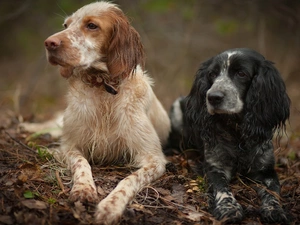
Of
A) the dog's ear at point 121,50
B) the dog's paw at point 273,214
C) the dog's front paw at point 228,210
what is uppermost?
the dog's ear at point 121,50

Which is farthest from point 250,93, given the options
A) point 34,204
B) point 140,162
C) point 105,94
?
point 34,204

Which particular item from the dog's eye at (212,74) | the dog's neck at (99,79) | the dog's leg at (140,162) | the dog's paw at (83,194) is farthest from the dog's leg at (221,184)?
the dog's neck at (99,79)

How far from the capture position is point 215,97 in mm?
3268

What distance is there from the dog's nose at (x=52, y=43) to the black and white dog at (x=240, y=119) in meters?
1.31

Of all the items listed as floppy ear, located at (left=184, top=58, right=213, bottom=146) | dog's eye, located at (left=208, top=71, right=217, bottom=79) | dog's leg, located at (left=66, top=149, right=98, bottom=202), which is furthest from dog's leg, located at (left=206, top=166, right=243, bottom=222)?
dog's leg, located at (left=66, top=149, right=98, bottom=202)

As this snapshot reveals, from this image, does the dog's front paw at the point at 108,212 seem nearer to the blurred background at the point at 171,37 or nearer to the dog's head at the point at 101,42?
the dog's head at the point at 101,42

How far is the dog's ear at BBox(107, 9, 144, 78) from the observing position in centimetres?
358

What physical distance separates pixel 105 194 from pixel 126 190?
19 cm

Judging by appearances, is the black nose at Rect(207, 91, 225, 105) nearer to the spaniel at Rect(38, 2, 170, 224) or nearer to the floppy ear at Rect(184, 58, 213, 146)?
the floppy ear at Rect(184, 58, 213, 146)

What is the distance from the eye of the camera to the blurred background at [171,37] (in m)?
6.93

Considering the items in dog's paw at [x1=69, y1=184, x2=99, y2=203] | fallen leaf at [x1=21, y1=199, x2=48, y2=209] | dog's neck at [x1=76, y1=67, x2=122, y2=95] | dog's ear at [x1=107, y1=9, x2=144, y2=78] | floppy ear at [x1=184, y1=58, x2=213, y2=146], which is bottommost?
dog's paw at [x1=69, y1=184, x2=99, y2=203]

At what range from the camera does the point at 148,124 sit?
3900 mm

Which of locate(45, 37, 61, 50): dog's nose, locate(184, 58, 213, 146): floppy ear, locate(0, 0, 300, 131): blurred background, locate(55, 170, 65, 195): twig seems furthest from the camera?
locate(0, 0, 300, 131): blurred background

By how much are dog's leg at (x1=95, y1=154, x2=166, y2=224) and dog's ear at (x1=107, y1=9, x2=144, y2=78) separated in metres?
0.86
